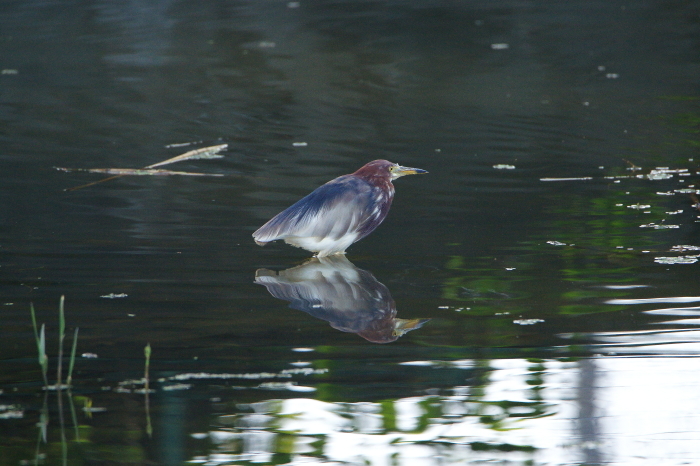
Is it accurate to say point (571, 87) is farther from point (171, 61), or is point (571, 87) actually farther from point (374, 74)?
point (171, 61)

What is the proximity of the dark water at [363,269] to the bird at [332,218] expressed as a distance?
16 cm

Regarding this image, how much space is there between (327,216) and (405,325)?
3.18ft

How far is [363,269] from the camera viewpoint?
4.84 meters

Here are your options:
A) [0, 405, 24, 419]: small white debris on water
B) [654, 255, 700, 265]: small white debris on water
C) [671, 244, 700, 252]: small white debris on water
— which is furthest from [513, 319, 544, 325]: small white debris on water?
[0, 405, 24, 419]: small white debris on water

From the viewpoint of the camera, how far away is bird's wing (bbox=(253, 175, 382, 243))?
4.80m

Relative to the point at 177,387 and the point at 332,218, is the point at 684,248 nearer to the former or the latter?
the point at 332,218

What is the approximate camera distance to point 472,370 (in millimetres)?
3566

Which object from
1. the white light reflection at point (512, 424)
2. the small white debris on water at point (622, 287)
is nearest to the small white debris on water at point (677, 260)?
the small white debris on water at point (622, 287)

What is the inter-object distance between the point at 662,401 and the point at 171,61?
9.20m

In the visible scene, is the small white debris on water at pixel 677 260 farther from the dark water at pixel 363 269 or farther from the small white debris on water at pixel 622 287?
the small white debris on water at pixel 622 287

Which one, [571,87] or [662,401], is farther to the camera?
[571,87]

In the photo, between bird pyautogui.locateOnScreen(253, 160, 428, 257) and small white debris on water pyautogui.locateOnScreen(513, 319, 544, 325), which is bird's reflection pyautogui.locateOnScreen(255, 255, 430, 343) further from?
small white debris on water pyautogui.locateOnScreen(513, 319, 544, 325)

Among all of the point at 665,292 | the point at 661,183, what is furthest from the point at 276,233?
the point at 661,183

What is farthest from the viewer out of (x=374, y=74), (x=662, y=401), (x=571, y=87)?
(x=374, y=74)
